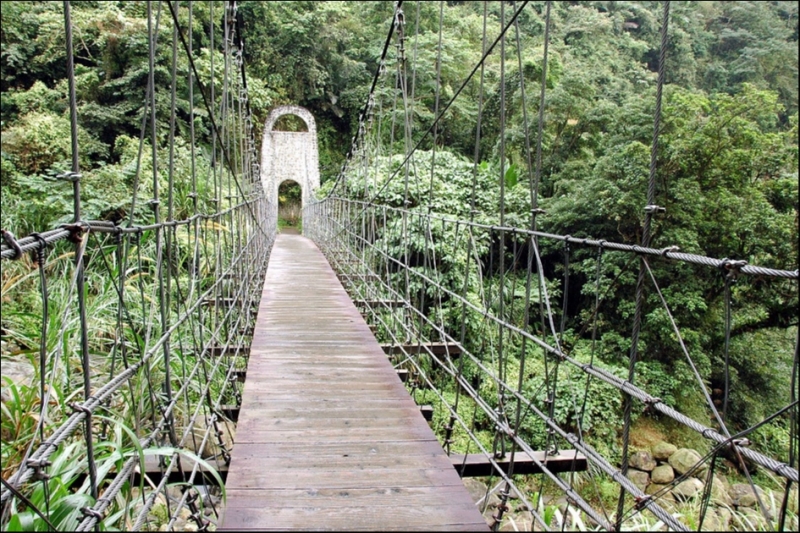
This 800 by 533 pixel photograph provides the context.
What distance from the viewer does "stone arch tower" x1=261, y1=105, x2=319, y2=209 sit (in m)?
14.3

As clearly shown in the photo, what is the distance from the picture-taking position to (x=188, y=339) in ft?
8.18

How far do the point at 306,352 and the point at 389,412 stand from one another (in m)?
0.76

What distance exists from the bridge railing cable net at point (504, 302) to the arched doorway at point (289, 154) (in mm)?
5832

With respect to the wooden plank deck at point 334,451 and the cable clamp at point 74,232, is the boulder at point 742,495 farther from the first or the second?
the cable clamp at point 74,232

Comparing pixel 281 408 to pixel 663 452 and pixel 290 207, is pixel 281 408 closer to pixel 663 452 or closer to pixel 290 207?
pixel 663 452

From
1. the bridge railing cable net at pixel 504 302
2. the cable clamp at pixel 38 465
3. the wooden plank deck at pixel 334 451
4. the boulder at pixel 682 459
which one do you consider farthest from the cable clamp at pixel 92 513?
the boulder at pixel 682 459

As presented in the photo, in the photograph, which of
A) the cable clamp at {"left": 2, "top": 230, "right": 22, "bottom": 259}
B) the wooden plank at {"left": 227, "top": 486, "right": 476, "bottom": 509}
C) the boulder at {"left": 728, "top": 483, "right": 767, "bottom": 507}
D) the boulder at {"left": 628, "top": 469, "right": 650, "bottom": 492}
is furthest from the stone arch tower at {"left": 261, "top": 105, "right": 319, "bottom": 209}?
the cable clamp at {"left": 2, "top": 230, "right": 22, "bottom": 259}

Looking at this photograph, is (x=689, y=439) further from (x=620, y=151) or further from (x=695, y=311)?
(x=620, y=151)

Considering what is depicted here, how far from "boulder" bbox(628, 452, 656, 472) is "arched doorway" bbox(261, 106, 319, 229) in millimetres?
11038

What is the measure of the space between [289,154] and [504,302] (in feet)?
43.9

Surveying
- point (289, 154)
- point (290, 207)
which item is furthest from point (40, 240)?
point (290, 207)

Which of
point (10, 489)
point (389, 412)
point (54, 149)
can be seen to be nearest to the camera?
point (10, 489)

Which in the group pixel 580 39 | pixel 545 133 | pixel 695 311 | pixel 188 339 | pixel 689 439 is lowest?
pixel 689 439

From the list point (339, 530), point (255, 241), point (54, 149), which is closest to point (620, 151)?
point (255, 241)
